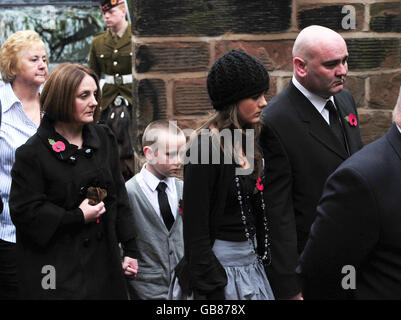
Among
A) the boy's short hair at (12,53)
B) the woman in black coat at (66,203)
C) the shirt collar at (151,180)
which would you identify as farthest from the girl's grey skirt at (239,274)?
the boy's short hair at (12,53)

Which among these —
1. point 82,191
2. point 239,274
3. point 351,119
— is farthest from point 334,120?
point 82,191

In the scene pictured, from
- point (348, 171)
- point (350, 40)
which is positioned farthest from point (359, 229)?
point (350, 40)

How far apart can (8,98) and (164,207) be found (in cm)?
110

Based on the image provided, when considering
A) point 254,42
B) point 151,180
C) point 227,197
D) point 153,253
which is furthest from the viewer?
point 254,42

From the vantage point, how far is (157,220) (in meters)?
4.27

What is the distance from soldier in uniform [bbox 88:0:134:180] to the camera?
7098mm

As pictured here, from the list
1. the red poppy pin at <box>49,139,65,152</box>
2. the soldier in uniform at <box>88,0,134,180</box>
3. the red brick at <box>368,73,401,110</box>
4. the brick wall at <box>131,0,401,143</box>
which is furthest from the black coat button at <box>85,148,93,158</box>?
the soldier in uniform at <box>88,0,134,180</box>

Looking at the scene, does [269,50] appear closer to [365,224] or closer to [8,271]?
[8,271]

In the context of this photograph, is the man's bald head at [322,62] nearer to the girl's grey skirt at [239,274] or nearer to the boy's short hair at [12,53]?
the girl's grey skirt at [239,274]

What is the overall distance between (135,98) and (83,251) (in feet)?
5.88

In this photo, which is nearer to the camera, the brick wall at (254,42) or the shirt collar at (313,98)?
the shirt collar at (313,98)

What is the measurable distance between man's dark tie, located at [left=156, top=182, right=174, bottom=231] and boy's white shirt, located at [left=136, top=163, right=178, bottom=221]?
2cm

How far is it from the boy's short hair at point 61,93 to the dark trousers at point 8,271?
0.87 meters

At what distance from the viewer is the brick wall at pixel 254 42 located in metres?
5.16
